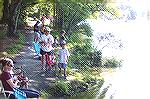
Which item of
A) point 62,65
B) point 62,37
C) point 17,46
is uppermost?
point 62,37

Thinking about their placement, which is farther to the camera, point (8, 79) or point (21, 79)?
point (21, 79)

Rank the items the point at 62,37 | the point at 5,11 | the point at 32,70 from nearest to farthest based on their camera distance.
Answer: the point at 62,37 → the point at 32,70 → the point at 5,11

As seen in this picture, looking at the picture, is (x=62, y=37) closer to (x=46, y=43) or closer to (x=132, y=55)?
(x=46, y=43)

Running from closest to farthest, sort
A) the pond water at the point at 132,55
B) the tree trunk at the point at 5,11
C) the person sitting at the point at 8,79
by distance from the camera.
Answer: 1. the person sitting at the point at 8,79
2. the pond water at the point at 132,55
3. the tree trunk at the point at 5,11

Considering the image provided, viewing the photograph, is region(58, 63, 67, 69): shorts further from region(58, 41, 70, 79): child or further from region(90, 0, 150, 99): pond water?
region(90, 0, 150, 99): pond water

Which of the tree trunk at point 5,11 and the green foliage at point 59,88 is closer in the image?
the green foliage at point 59,88

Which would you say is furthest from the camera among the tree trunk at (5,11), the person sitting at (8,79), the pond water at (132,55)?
the tree trunk at (5,11)

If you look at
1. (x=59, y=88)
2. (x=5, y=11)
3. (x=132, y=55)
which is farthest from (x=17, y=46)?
(x=132, y=55)

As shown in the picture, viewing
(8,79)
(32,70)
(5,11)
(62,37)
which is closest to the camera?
(8,79)

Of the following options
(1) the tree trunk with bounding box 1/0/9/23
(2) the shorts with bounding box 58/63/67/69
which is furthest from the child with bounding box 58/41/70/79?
(1) the tree trunk with bounding box 1/0/9/23

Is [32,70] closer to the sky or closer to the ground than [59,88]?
closer to the sky

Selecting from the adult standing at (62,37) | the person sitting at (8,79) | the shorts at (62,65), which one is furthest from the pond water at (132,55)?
the person sitting at (8,79)

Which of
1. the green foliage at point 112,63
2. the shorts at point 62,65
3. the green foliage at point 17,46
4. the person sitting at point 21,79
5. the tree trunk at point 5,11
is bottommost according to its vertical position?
the person sitting at point 21,79

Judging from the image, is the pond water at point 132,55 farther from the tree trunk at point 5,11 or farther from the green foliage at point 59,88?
the tree trunk at point 5,11
